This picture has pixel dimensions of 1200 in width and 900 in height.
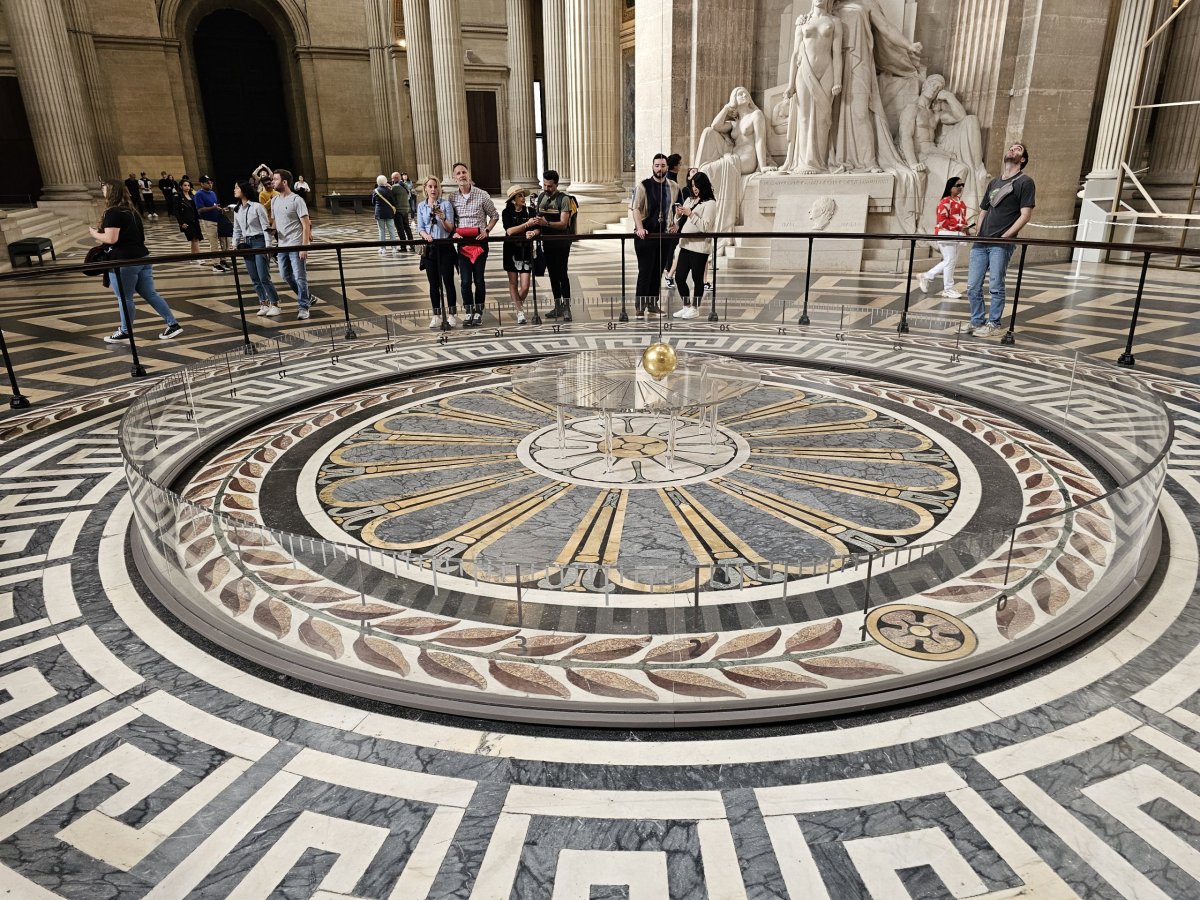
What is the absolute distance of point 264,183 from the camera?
11438 millimetres

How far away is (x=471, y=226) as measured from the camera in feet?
24.1

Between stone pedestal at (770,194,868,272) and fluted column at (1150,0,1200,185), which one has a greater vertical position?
fluted column at (1150,0,1200,185)

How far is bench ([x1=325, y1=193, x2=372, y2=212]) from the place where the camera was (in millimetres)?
25344

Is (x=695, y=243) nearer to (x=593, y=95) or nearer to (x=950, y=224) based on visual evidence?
(x=950, y=224)

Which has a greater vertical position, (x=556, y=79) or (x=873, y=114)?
(x=556, y=79)

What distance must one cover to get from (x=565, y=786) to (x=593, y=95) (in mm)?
14096

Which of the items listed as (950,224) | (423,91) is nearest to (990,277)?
(950,224)

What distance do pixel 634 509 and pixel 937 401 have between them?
256 cm

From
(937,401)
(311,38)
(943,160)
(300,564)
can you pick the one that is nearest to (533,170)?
(311,38)

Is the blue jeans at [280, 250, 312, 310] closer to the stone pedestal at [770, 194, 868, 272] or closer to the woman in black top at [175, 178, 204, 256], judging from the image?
the stone pedestal at [770, 194, 868, 272]

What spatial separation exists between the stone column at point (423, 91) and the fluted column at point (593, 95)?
5.85 metres

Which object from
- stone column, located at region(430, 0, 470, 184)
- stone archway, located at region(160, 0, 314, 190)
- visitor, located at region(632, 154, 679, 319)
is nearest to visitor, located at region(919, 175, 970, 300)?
visitor, located at region(632, 154, 679, 319)

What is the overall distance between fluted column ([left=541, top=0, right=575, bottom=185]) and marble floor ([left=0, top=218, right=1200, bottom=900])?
1434cm

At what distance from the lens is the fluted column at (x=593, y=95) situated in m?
13.7
